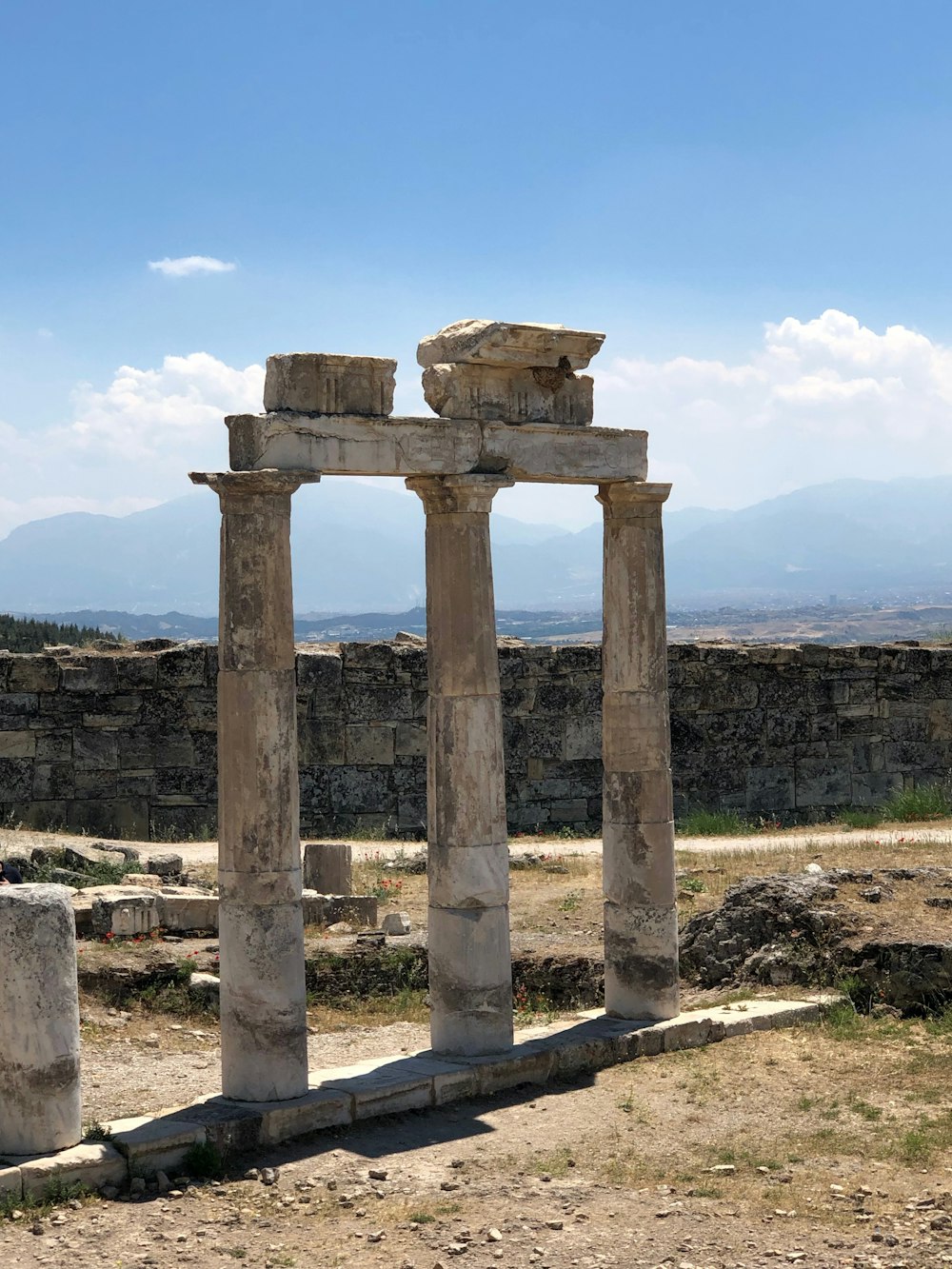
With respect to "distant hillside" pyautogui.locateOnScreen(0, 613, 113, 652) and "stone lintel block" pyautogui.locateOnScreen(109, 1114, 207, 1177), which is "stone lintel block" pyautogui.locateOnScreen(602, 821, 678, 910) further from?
"distant hillside" pyautogui.locateOnScreen(0, 613, 113, 652)

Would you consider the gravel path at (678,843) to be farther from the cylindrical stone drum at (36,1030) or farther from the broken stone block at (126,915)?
the cylindrical stone drum at (36,1030)

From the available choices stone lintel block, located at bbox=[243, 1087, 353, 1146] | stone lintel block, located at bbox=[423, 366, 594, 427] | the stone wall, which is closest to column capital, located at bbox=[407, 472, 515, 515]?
stone lintel block, located at bbox=[423, 366, 594, 427]

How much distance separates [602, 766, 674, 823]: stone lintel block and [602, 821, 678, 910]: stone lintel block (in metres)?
0.06

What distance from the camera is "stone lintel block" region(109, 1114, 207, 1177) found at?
31.7ft

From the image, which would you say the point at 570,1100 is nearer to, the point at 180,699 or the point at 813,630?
the point at 180,699

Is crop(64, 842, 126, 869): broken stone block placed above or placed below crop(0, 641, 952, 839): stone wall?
below

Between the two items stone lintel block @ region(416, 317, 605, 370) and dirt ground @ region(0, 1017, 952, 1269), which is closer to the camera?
dirt ground @ region(0, 1017, 952, 1269)

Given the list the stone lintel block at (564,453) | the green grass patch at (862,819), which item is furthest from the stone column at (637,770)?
the green grass patch at (862,819)

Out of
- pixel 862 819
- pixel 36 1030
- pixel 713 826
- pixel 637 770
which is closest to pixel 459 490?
pixel 637 770

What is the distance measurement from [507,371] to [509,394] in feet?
Result: 0.55

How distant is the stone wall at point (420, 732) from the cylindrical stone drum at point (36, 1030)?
1116 centimetres

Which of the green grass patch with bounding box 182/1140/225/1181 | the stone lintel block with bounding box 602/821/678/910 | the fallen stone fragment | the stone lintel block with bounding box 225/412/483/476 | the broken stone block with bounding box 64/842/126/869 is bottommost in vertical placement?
the green grass patch with bounding box 182/1140/225/1181

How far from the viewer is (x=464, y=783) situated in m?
11.8

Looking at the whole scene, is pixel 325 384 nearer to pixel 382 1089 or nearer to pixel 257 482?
pixel 257 482
